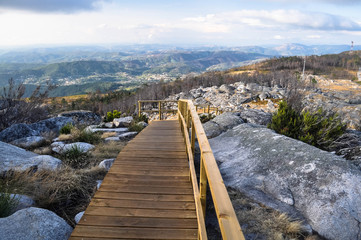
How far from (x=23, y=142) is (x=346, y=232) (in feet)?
25.8

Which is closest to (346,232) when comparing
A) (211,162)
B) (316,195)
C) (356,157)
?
(316,195)

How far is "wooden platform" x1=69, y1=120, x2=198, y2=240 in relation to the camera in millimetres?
2625

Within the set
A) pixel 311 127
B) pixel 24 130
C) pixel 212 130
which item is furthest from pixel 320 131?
pixel 24 130

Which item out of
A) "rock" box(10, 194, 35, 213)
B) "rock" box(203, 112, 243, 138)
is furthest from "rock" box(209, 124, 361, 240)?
"rock" box(10, 194, 35, 213)

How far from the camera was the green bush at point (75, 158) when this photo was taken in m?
5.18

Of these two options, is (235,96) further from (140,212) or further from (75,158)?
(140,212)

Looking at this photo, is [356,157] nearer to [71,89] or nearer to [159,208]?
[159,208]

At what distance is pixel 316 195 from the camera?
358 centimetres

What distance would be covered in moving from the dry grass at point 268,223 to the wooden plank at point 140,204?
0.84 m

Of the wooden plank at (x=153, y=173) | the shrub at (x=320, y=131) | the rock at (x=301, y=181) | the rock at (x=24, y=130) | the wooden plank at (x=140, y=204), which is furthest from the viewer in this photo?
the rock at (x=24, y=130)

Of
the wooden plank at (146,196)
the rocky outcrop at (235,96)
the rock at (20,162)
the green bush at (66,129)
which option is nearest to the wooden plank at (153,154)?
the rock at (20,162)

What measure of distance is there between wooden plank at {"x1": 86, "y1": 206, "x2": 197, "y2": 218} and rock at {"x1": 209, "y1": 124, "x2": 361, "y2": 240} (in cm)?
154

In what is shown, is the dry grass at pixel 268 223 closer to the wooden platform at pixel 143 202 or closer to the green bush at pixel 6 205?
the wooden platform at pixel 143 202

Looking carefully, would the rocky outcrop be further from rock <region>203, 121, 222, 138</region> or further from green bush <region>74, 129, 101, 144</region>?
green bush <region>74, 129, 101, 144</region>
